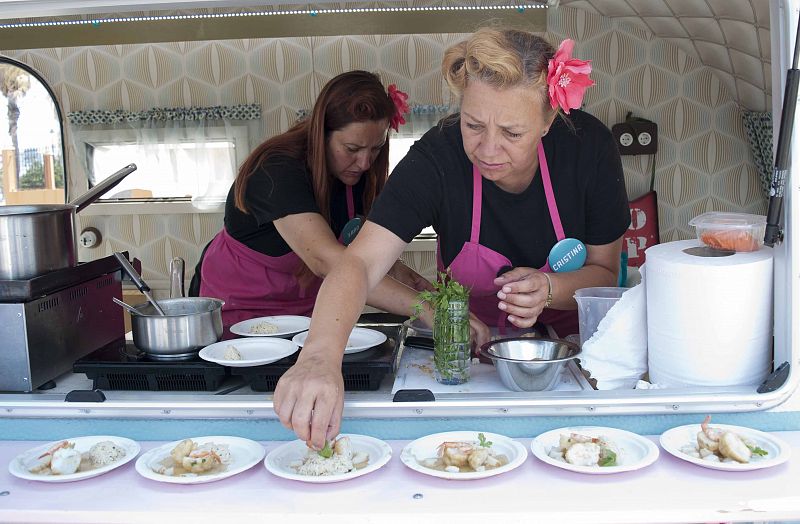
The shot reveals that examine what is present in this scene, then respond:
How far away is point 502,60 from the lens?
6.78ft

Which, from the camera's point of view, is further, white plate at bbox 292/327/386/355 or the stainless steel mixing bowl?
white plate at bbox 292/327/386/355

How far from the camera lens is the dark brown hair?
9.76ft

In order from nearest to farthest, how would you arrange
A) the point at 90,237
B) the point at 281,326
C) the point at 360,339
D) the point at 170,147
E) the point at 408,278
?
the point at 360,339
the point at 281,326
the point at 408,278
the point at 170,147
the point at 90,237

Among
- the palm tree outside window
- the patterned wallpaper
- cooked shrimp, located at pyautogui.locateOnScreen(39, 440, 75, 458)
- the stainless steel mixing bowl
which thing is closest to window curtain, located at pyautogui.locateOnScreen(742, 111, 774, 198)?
the patterned wallpaper

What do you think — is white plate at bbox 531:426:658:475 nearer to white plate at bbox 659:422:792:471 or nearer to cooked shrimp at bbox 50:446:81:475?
white plate at bbox 659:422:792:471

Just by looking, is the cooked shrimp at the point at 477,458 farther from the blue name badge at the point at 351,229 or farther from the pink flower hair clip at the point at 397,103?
the pink flower hair clip at the point at 397,103

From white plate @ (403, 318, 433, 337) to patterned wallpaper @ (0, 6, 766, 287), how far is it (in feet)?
11.8

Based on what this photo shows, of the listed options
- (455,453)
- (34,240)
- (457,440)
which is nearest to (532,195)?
(457,440)

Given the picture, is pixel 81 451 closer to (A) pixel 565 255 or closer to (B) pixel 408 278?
(A) pixel 565 255

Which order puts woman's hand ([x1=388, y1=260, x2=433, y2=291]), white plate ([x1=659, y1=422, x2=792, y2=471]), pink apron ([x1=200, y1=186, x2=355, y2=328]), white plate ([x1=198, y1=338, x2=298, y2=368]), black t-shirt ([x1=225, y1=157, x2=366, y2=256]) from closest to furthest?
white plate ([x1=659, y1=422, x2=792, y2=471]), white plate ([x1=198, y1=338, x2=298, y2=368]), black t-shirt ([x1=225, y1=157, x2=366, y2=256]), woman's hand ([x1=388, y1=260, x2=433, y2=291]), pink apron ([x1=200, y1=186, x2=355, y2=328])

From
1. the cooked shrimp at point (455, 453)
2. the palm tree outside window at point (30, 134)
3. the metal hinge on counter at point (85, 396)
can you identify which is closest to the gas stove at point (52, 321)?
the metal hinge on counter at point (85, 396)

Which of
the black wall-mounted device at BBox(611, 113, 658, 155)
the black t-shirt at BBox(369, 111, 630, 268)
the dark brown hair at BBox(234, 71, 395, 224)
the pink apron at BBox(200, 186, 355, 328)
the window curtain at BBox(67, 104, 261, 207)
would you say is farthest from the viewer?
the window curtain at BBox(67, 104, 261, 207)

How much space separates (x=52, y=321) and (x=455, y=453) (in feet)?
3.83

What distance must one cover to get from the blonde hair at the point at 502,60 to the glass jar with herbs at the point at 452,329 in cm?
58
